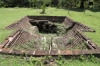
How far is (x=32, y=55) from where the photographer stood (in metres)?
4.45

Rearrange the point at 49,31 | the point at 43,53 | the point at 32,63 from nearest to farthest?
the point at 32,63 → the point at 43,53 → the point at 49,31

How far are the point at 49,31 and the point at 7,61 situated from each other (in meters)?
8.83

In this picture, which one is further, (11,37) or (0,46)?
(11,37)

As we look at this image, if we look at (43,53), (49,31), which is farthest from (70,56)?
(49,31)

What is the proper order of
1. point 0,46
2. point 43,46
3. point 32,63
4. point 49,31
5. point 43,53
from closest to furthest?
1. point 32,63
2. point 43,53
3. point 0,46
4. point 43,46
5. point 49,31

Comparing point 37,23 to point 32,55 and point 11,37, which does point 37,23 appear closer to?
point 11,37

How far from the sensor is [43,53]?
4.51m

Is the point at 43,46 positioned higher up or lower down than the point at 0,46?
lower down

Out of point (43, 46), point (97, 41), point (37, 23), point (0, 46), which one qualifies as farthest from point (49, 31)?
point (0, 46)

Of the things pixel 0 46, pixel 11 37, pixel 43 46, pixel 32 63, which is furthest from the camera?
pixel 43 46

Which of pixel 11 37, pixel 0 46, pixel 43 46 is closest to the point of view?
pixel 0 46

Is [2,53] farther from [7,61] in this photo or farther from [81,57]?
[81,57]

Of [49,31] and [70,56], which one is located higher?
[70,56]

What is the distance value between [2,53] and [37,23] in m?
8.68
